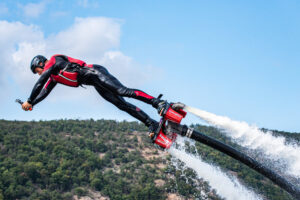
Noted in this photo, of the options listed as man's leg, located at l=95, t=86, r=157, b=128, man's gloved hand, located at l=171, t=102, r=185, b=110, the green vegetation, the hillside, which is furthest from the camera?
the hillside

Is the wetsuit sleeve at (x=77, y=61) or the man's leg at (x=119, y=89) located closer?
the man's leg at (x=119, y=89)

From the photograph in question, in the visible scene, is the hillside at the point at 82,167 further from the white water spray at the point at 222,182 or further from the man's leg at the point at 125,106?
the man's leg at the point at 125,106

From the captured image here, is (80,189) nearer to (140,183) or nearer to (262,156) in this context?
(140,183)

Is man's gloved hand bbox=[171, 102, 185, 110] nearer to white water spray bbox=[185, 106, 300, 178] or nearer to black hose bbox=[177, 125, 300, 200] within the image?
white water spray bbox=[185, 106, 300, 178]

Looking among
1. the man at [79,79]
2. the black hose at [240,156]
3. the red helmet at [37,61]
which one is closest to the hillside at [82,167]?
the black hose at [240,156]

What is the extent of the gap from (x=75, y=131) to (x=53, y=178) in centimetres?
3543

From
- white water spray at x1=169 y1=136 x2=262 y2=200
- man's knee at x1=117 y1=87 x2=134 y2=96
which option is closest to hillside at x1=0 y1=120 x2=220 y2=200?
white water spray at x1=169 y1=136 x2=262 y2=200

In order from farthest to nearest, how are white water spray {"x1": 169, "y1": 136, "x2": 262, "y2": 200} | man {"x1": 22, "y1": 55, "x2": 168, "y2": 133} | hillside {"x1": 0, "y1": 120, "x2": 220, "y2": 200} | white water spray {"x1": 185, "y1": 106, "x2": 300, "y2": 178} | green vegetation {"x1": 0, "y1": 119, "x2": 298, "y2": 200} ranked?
1. hillside {"x1": 0, "y1": 120, "x2": 220, "y2": 200}
2. green vegetation {"x1": 0, "y1": 119, "x2": 298, "y2": 200}
3. white water spray {"x1": 169, "y1": 136, "x2": 262, "y2": 200}
4. white water spray {"x1": 185, "y1": 106, "x2": 300, "y2": 178}
5. man {"x1": 22, "y1": 55, "x2": 168, "y2": 133}

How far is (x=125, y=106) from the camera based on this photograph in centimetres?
1001

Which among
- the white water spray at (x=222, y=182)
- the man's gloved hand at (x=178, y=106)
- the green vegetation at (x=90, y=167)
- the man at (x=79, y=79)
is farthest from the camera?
the green vegetation at (x=90, y=167)

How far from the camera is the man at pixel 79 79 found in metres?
9.30

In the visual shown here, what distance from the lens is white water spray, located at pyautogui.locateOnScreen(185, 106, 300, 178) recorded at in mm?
9547

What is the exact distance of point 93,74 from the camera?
951 cm

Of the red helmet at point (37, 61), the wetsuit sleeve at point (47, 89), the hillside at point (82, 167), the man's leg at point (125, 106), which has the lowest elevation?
the hillside at point (82, 167)
